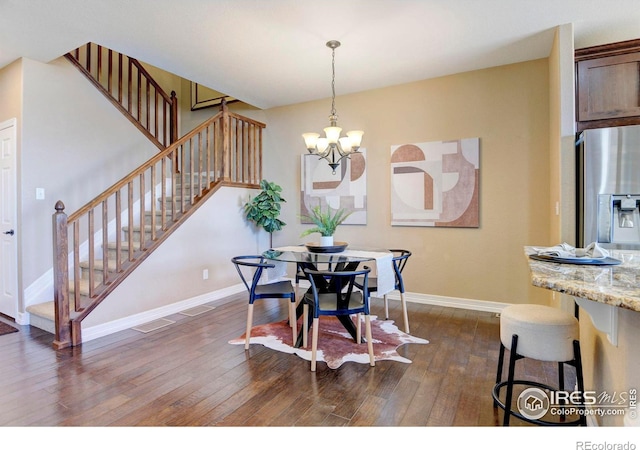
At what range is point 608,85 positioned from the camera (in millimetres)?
2789

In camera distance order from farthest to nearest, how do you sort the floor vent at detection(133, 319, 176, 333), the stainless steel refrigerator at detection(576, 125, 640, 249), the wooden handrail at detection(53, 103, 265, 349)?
1. the floor vent at detection(133, 319, 176, 333)
2. the wooden handrail at detection(53, 103, 265, 349)
3. the stainless steel refrigerator at detection(576, 125, 640, 249)

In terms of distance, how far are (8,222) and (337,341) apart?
3.68m

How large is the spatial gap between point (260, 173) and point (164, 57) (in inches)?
84.6

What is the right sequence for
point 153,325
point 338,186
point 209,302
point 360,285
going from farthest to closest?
point 338,186 → point 209,302 → point 153,325 → point 360,285

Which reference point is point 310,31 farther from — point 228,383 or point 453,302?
point 453,302

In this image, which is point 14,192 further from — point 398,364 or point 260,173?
point 398,364

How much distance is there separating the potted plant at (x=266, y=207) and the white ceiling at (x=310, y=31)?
1532 mm

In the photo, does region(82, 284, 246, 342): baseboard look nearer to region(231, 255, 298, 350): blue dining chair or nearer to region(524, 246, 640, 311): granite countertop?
region(231, 255, 298, 350): blue dining chair

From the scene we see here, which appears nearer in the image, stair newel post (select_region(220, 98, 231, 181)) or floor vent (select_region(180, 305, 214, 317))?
floor vent (select_region(180, 305, 214, 317))

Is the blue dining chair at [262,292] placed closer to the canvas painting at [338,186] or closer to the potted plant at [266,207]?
the potted plant at [266,207]

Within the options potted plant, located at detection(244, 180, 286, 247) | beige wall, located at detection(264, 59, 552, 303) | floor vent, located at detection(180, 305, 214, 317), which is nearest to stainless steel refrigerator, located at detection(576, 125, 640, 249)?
beige wall, located at detection(264, 59, 552, 303)

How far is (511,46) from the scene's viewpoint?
328 centimetres

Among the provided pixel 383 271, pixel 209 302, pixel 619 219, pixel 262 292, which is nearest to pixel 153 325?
pixel 209 302

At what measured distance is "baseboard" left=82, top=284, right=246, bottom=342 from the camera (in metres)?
3.10
